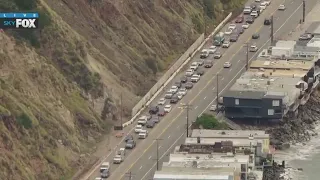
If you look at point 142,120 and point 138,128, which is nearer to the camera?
point 138,128

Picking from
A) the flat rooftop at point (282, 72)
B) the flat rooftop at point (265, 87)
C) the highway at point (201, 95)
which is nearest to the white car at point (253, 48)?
the highway at point (201, 95)

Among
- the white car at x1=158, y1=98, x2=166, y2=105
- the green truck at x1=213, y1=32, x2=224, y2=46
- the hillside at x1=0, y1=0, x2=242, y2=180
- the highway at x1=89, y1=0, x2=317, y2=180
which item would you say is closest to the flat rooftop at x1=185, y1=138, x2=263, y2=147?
the highway at x1=89, y1=0, x2=317, y2=180

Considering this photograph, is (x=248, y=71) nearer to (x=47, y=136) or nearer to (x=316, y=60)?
(x=316, y=60)

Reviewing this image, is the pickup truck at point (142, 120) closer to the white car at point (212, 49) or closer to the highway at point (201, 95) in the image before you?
the highway at point (201, 95)

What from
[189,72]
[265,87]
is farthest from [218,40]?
[265,87]

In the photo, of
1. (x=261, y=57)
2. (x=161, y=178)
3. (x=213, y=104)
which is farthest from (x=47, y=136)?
(x=261, y=57)

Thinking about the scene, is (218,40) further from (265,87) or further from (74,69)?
(74,69)
